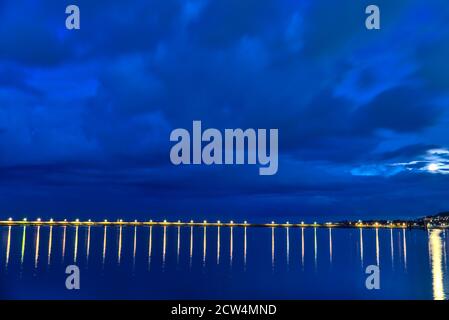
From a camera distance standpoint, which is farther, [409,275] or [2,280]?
[409,275]

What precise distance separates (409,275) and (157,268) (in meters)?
26.7

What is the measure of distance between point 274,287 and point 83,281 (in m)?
16.8

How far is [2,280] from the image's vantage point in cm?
3828

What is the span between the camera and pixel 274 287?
36.3 meters
